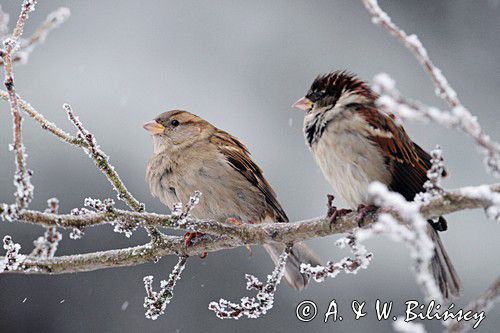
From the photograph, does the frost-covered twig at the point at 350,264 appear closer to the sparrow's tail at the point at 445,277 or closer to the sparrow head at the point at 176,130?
the sparrow's tail at the point at 445,277

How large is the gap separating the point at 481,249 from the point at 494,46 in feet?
9.79

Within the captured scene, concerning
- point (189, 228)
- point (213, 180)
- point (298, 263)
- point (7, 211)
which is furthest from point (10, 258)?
point (298, 263)

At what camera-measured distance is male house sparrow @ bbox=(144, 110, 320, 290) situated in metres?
4.13

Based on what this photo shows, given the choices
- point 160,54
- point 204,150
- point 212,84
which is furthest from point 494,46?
point 204,150

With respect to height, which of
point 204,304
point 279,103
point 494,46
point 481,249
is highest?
point 494,46

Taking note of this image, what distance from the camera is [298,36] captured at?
28.7 feet

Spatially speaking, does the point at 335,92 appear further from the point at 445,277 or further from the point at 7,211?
the point at 7,211

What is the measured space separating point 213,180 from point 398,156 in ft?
4.06

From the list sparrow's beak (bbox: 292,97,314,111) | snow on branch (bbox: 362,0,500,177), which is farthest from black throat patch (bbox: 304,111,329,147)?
snow on branch (bbox: 362,0,500,177)

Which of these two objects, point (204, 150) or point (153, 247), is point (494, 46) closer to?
point (204, 150)

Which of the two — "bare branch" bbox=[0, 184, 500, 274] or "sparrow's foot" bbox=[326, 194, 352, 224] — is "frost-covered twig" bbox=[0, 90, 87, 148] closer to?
"bare branch" bbox=[0, 184, 500, 274]

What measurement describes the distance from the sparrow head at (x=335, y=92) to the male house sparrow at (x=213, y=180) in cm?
72

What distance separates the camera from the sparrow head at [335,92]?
365 cm

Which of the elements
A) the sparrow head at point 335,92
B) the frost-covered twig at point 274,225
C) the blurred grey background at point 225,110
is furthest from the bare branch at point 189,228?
the blurred grey background at point 225,110
